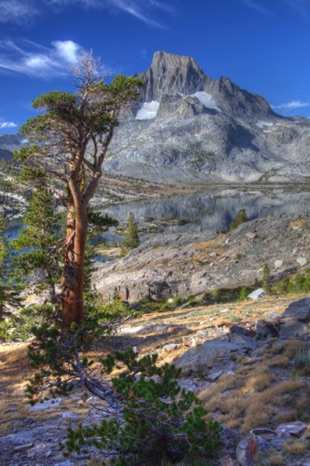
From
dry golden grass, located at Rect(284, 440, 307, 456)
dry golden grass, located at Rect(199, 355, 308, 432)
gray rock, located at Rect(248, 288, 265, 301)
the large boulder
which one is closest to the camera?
dry golden grass, located at Rect(284, 440, 307, 456)

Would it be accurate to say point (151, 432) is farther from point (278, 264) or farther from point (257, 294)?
point (278, 264)

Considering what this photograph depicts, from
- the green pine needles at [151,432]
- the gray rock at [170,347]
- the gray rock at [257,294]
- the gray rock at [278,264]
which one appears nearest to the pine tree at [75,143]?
the gray rock at [170,347]

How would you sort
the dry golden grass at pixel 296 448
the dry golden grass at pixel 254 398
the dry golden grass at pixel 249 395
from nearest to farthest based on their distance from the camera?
1. the dry golden grass at pixel 296 448
2. the dry golden grass at pixel 254 398
3. the dry golden grass at pixel 249 395

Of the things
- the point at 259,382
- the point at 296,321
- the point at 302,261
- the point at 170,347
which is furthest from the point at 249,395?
the point at 302,261

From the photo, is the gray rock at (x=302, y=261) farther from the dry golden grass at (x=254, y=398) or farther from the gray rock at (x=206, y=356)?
the dry golden grass at (x=254, y=398)

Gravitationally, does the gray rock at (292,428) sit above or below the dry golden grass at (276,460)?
below

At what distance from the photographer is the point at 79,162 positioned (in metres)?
14.8

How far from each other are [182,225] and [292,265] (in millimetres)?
95840

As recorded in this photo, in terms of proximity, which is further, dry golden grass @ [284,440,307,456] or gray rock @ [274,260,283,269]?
gray rock @ [274,260,283,269]

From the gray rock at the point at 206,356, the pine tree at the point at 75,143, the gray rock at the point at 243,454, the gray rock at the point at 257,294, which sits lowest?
the gray rock at the point at 257,294

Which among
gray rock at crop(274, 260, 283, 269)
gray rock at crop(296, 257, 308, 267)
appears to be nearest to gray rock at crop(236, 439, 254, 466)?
gray rock at crop(296, 257, 308, 267)

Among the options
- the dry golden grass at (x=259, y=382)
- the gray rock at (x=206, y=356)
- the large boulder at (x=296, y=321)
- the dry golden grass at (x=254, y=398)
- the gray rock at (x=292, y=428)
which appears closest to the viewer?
the gray rock at (x=292, y=428)

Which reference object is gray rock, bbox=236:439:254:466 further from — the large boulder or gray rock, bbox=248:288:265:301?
gray rock, bbox=248:288:265:301

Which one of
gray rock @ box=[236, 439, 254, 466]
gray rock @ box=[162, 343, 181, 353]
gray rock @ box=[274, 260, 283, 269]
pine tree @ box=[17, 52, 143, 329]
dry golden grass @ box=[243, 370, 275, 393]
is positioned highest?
pine tree @ box=[17, 52, 143, 329]
